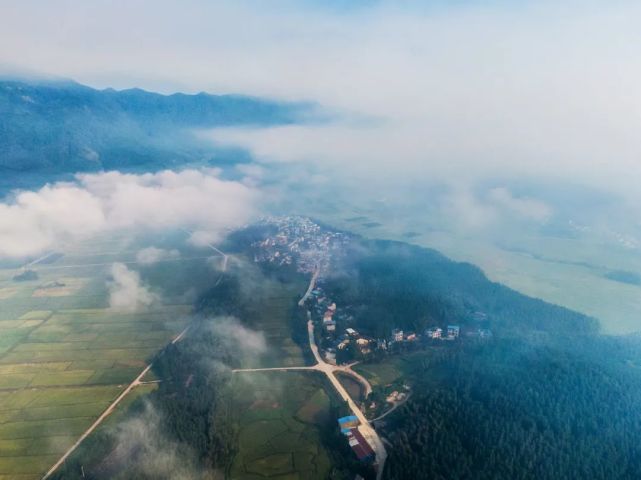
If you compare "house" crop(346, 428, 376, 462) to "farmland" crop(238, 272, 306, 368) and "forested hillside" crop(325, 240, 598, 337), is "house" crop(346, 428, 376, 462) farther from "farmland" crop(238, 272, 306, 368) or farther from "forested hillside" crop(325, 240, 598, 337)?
"forested hillside" crop(325, 240, 598, 337)

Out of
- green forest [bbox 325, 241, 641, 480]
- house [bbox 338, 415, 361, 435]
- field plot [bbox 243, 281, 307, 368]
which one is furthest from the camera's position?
field plot [bbox 243, 281, 307, 368]

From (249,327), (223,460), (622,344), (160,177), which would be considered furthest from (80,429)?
(160,177)

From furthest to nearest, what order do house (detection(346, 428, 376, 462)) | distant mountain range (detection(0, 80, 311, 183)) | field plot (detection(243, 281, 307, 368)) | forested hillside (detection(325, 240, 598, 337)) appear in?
distant mountain range (detection(0, 80, 311, 183))
forested hillside (detection(325, 240, 598, 337))
field plot (detection(243, 281, 307, 368))
house (detection(346, 428, 376, 462))

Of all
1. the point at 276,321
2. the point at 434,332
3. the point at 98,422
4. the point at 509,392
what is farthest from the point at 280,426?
the point at 434,332

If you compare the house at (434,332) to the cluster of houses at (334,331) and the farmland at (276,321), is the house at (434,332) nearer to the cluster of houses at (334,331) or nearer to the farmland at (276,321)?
the cluster of houses at (334,331)

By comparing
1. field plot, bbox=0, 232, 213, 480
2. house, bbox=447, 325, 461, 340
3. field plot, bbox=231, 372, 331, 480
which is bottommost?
field plot, bbox=0, 232, 213, 480

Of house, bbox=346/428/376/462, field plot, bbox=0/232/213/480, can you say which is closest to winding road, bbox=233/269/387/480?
house, bbox=346/428/376/462
